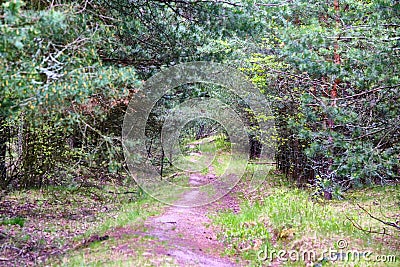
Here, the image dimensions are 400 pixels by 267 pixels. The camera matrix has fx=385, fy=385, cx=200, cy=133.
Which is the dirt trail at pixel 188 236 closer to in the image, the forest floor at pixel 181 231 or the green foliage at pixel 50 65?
the forest floor at pixel 181 231

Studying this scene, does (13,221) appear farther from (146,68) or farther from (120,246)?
(146,68)

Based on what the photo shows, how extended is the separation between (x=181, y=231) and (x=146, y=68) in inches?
149

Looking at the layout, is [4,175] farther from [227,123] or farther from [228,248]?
[227,123]

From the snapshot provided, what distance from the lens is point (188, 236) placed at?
26.9 feet

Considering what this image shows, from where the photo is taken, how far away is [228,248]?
7809 millimetres

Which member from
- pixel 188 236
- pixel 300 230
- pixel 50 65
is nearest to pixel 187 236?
pixel 188 236

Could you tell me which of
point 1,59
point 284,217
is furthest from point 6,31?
point 284,217

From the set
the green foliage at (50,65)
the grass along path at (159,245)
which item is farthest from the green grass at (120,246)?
the green foliage at (50,65)

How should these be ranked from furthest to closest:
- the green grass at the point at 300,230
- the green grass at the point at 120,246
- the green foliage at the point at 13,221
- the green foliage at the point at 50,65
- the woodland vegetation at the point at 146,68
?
the green foliage at the point at 13,221, the green grass at the point at 300,230, the green grass at the point at 120,246, the woodland vegetation at the point at 146,68, the green foliage at the point at 50,65

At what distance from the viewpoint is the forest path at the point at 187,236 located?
6512 mm

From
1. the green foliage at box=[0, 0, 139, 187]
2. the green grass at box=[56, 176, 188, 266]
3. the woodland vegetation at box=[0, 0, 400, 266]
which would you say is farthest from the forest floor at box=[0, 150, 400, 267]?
the green foliage at box=[0, 0, 139, 187]

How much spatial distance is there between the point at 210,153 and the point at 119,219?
1957 cm

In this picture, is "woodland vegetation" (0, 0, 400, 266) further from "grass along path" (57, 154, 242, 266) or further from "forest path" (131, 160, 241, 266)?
"forest path" (131, 160, 241, 266)

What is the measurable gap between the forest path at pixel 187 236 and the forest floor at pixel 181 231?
2 cm
